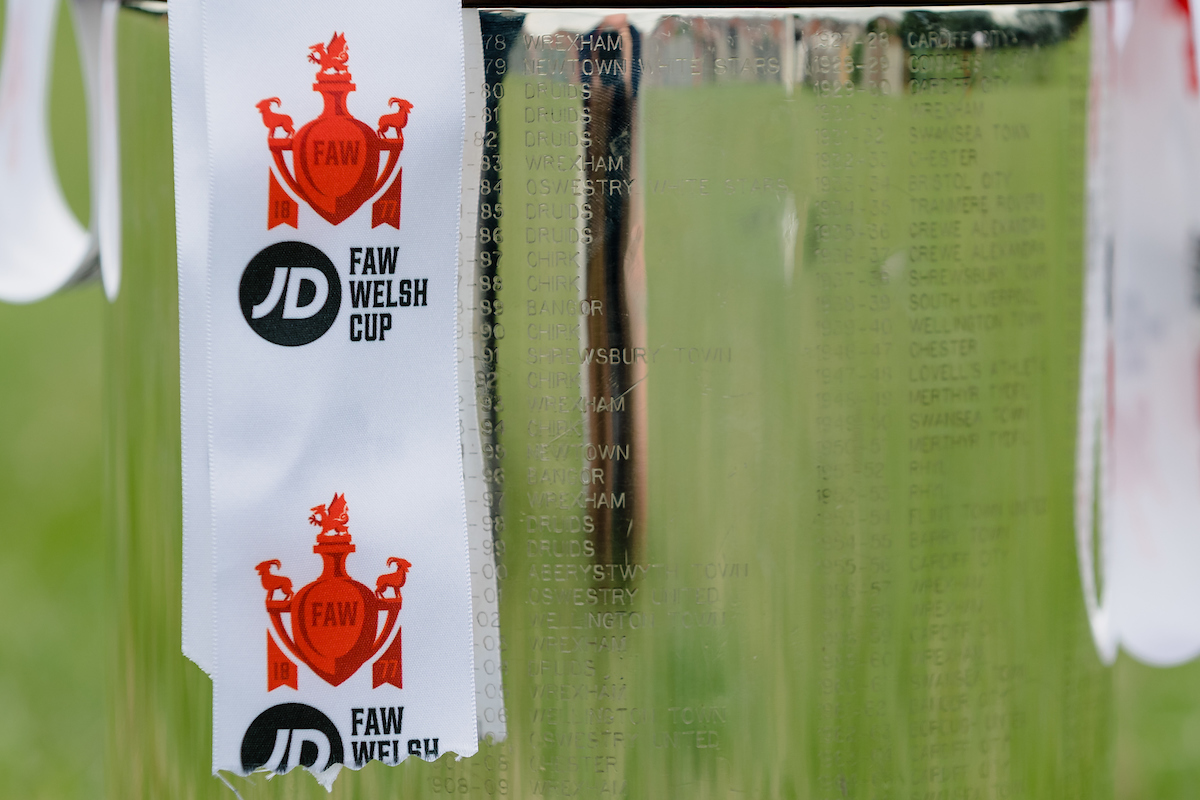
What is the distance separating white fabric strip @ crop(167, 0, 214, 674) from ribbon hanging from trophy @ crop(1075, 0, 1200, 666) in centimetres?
50

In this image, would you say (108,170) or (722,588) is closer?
(722,588)

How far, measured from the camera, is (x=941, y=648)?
0.66 meters

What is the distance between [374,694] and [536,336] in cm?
20

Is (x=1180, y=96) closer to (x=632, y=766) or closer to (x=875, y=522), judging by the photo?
(x=875, y=522)

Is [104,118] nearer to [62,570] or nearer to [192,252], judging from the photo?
[192,252]

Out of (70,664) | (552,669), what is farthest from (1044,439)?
(70,664)

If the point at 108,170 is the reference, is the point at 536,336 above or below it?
below

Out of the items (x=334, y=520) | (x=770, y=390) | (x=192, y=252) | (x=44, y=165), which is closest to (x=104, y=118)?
(x=44, y=165)

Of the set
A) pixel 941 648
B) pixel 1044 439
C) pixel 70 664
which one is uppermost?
pixel 1044 439

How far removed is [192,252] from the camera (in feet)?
1.94

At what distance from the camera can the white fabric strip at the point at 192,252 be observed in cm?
59

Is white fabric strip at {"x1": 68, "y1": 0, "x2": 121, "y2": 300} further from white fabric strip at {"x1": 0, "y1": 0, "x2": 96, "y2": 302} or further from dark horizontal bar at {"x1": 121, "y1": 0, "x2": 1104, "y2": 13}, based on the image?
dark horizontal bar at {"x1": 121, "y1": 0, "x2": 1104, "y2": 13}

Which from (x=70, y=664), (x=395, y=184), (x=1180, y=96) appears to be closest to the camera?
(x=395, y=184)

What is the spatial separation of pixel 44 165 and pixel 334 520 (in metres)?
0.38
